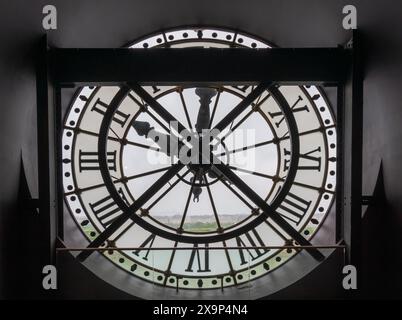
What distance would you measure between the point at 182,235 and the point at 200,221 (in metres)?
0.20

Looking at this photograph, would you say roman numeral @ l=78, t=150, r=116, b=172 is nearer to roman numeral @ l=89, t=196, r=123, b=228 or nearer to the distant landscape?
roman numeral @ l=89, t=196, r=123, b=228

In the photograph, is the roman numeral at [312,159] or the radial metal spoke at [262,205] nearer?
the radial metal spoke at [262,205]

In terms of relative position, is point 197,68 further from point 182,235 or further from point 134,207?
point 182,235

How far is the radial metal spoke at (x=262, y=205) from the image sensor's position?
372 centimetres

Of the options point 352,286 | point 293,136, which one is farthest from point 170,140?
point 352,286

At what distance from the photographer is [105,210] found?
434 cm

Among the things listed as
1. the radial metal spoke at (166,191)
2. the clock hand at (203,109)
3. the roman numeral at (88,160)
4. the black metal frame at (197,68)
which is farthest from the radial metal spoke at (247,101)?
the roman numeral at (88,160)

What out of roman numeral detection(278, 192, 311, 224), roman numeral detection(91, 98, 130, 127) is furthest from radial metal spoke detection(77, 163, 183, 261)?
roman numeral detection(278, 192, 311, 224)

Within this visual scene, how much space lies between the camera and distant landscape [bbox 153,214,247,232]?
14.4 feet

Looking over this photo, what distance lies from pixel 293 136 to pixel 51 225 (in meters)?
1.91

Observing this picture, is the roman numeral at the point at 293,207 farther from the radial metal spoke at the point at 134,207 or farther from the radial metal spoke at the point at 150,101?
the radial metal spoke at the point at 150,101

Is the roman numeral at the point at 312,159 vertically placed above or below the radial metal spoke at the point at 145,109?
below

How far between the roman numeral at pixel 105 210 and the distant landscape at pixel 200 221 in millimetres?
332

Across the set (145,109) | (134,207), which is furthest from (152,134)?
(134,207)
